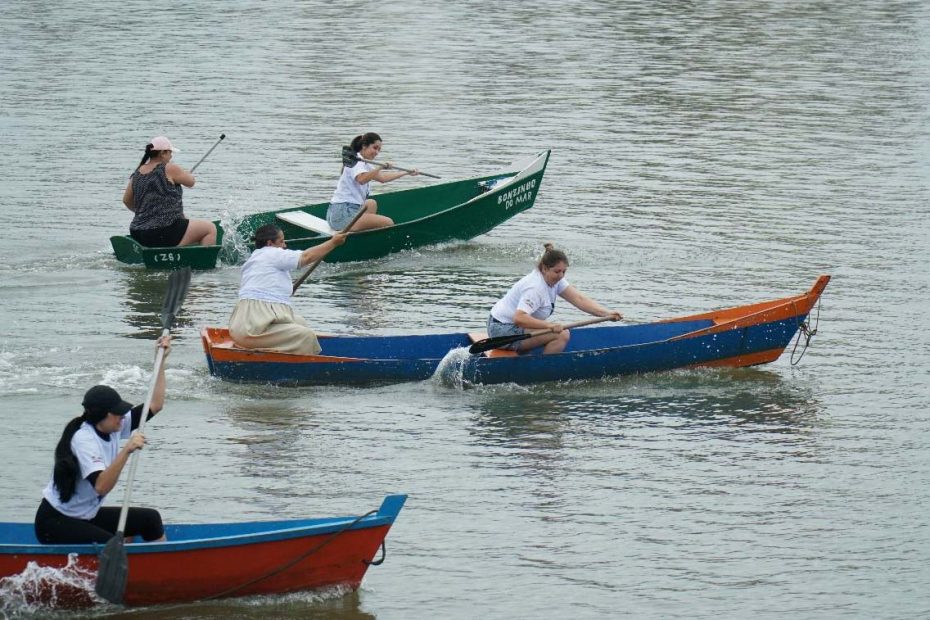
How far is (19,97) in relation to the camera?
31.7 meters

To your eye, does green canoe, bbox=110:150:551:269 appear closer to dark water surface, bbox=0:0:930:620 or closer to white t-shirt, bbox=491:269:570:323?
dark water surface, bbox=0:0:930:620

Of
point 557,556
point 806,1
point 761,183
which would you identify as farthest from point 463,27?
point 557,556

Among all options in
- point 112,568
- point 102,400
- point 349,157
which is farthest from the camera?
point 349,157

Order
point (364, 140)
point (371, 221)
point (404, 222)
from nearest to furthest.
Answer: point (364, 140) → point (371, 221) → point (404, 222)

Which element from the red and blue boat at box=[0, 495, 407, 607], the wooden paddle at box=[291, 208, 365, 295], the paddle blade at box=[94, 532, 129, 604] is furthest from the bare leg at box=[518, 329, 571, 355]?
the paddle blade at box=[94, 532, 129, 604]

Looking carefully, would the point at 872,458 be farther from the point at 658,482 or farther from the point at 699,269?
the point at 699,269

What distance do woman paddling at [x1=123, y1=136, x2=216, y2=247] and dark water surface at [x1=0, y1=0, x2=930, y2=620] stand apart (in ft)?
1.70

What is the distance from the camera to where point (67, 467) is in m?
9.73

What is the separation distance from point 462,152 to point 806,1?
84.9ft

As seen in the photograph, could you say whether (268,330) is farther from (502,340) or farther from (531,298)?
(531,298)

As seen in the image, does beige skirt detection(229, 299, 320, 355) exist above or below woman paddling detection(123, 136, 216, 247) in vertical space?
below

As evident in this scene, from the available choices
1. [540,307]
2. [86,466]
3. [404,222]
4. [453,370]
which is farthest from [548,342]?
[404,222]

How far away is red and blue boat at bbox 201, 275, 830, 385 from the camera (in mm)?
14680

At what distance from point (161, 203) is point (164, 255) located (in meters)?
0.70
